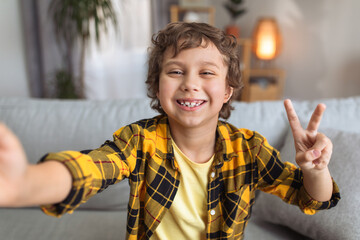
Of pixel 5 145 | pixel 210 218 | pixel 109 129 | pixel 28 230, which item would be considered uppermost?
pixel 5 145

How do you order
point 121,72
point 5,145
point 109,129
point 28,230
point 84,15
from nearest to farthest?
1. point 5,145
2. point 28,230
3. point 109,129
4. point 84,15
5. point 121,72

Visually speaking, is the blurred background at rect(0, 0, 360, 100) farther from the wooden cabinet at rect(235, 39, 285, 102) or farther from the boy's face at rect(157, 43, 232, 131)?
the boy's face at rect(157, 43, 232, 131)

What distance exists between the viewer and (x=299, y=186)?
0.86 metres

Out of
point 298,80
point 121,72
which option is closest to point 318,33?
point 298,80

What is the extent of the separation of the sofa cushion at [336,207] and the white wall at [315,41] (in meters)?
2.50

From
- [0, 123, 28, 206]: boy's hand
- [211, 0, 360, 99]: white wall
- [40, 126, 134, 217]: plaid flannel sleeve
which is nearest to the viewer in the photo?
[0, 123, 28, 206]: boy's hand

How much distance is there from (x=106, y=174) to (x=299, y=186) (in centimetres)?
50

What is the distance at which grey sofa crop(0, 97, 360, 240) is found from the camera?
1.17 meters

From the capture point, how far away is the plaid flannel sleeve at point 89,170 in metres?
0.60

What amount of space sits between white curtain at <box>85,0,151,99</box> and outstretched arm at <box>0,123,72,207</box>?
305 centimetres

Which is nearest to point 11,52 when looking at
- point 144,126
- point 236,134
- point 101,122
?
point 101,122

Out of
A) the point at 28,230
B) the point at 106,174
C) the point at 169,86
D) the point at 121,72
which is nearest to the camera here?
the point at 106,174

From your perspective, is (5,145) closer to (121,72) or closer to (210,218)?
(210,218)

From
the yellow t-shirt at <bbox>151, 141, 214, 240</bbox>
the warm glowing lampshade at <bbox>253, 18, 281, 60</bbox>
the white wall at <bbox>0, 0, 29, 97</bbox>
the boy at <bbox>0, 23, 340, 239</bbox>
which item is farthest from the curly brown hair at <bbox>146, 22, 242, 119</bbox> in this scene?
the warm glowing lampshade at <bbox>253, 18, 281, 60</bbox>
